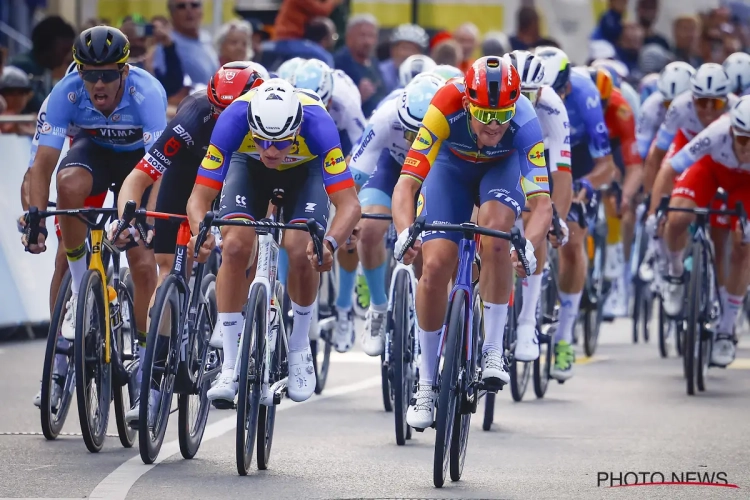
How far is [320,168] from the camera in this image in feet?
27.9

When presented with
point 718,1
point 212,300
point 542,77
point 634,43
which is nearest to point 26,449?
point 212,300

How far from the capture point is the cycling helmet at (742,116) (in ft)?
35.7

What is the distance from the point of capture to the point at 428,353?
808cm

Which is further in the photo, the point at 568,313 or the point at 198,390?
the point at 568,313

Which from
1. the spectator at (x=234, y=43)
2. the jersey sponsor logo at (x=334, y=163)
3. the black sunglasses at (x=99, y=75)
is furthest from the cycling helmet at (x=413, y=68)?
the jersey sponsor logo at (x=334, y=163)

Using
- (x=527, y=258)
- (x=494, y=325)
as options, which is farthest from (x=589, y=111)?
(x=527, y=258)

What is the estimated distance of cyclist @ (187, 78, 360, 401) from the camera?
7855mm

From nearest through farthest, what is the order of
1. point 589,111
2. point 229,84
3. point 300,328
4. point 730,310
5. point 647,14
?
point 300,328 < point 229,84 < point 730,310 < point 589,111 < point 647,14

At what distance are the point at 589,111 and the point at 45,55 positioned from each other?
596cm

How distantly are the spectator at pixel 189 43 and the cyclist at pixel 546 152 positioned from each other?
4.88 meters

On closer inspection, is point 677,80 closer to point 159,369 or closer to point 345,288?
point 345,288

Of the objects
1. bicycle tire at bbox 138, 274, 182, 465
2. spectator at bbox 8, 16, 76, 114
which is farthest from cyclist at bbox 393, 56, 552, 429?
spectator at bbox 8, 16, 76, 114

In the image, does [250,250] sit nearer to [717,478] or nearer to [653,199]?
[717,478]

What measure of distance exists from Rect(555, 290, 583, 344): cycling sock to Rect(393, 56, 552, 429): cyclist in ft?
9.43
